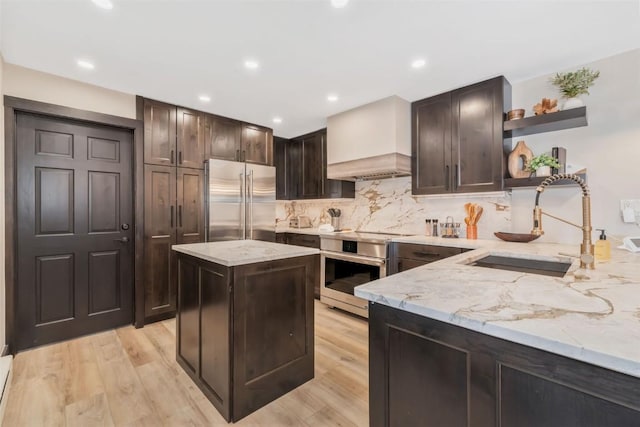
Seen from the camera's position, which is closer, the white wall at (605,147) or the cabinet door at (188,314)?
the cabinet door at (188,314)

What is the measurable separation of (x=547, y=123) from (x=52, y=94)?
4342mm

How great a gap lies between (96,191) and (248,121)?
1.94 meters

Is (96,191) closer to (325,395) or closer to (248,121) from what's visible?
(248,121)

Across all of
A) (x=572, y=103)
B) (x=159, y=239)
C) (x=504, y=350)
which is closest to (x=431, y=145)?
(x=572, y=103)

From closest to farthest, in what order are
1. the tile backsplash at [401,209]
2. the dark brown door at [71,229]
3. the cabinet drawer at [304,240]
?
the dark brown door at [71,229] → the tile backsplash at [401,209] → the cabinet drawer at [304,240]

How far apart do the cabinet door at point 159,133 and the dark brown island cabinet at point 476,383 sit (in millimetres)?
3041

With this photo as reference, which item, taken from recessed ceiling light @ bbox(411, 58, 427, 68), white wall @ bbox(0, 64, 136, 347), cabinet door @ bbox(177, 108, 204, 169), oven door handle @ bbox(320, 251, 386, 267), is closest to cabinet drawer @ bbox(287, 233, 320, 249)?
oven door handle @ bbox(320, 251, 386, 267)

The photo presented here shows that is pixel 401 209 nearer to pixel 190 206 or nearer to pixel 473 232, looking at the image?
pixel 473 232

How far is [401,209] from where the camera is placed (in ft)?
11.8

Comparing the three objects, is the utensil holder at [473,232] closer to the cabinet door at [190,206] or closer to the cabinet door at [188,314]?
the cabinet door at [188,314]

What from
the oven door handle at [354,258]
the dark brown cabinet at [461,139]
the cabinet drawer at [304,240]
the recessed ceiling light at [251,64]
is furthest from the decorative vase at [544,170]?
the recessed ceiling light at [251,64]

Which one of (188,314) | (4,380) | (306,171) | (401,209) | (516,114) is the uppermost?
(516,114)

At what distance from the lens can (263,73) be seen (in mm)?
2566

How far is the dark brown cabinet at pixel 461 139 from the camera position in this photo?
8.64 feet
